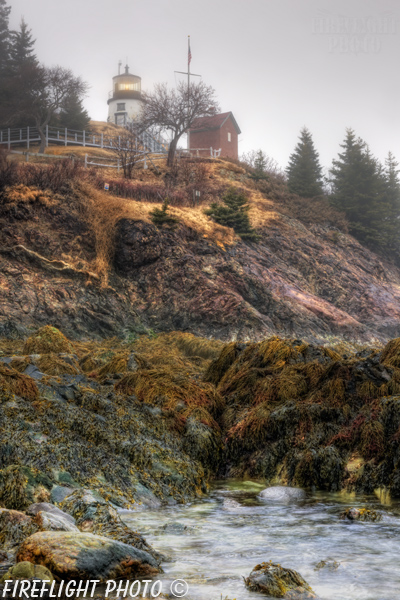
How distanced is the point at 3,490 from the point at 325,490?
3.68m

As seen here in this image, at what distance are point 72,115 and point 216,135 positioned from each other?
12.8 metres

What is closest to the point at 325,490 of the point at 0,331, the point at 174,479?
the point at 174,479

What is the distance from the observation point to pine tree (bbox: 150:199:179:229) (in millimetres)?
23663

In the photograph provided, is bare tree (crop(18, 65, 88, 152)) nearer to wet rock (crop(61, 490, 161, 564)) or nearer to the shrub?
the shrub

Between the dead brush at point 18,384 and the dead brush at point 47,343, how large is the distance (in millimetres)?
4661

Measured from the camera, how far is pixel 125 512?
18.5ft

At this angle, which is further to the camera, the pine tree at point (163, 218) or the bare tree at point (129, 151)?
the bare tree at point (129, 151)

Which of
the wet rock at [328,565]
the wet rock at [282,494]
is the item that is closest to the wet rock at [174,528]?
the wet rock at [328,565]

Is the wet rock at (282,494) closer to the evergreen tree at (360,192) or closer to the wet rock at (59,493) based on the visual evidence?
the wet rock at (59,493)

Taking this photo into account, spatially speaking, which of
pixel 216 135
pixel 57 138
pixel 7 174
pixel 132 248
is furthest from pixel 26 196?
pixel 216 135

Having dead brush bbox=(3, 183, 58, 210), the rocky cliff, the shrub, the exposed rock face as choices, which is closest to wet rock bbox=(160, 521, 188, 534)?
the exposed rock face

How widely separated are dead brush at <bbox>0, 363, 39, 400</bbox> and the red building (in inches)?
1807

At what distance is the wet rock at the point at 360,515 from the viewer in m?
5.46

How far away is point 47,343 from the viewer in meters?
12.9
